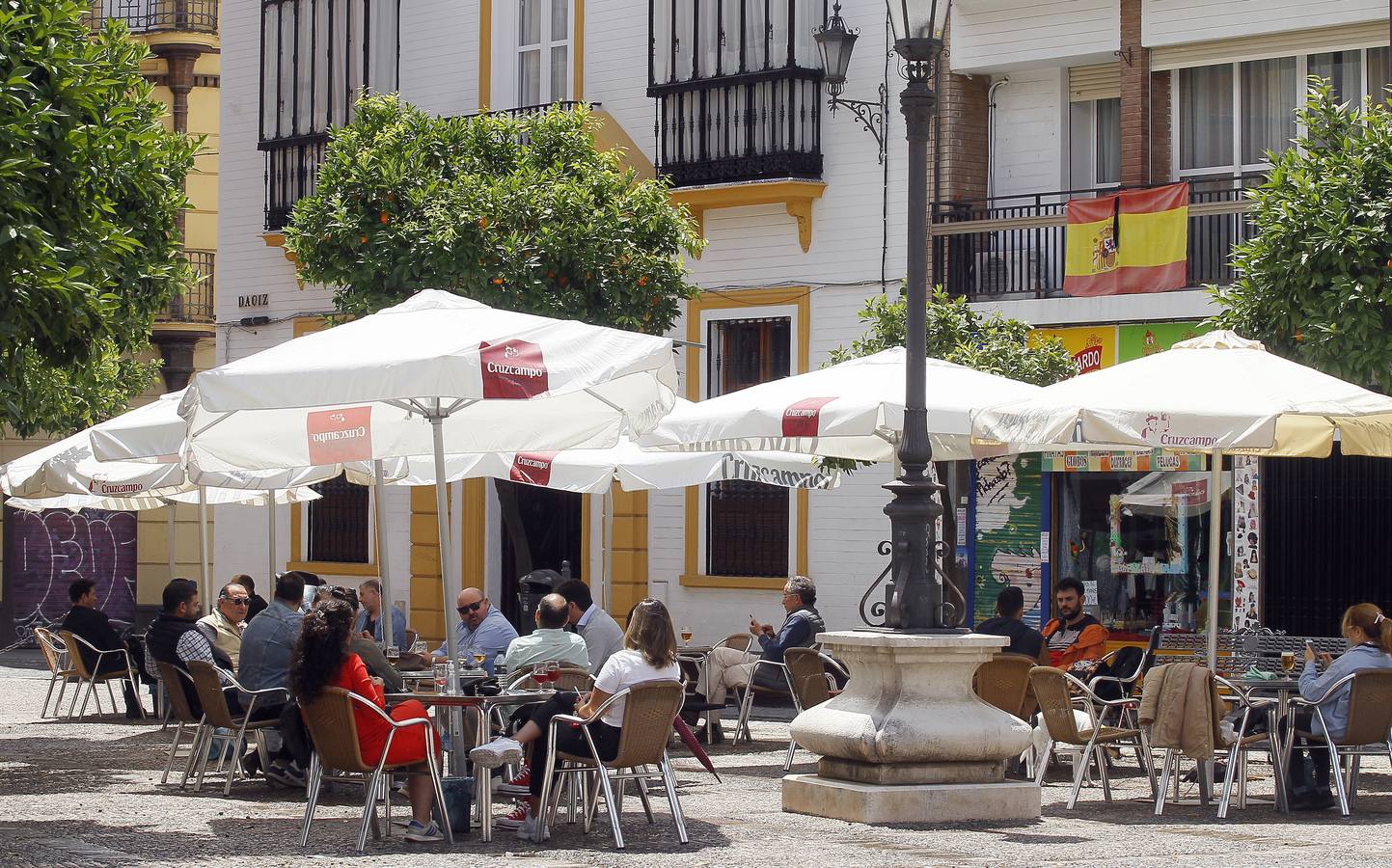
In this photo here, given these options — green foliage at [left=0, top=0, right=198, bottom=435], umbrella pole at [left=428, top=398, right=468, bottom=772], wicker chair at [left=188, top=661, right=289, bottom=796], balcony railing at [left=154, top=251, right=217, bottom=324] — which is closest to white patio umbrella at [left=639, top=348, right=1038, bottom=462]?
umbrella pole at [left=428, top=398, right=468, bottom=772]

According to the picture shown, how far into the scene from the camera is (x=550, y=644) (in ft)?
40.7

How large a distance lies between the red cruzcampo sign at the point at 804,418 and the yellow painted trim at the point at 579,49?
1181 centimetres

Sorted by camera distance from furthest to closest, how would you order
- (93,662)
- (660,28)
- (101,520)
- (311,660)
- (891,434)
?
(101,520) < (660,28) < (93,662) < (891,434) < (311,660)

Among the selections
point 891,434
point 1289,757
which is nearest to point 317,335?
point 891,434

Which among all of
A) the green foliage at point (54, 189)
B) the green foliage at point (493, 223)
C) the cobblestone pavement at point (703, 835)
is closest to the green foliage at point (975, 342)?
the green foliage at point (493, 223)

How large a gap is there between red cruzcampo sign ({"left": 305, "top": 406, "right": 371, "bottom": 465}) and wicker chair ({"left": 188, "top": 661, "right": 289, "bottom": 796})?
141 centimetres

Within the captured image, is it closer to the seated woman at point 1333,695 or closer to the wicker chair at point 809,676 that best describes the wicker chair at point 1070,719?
the seated woman at point 1333,695

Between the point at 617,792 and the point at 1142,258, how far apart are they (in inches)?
421

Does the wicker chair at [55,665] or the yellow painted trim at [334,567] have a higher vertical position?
the yellow painted trim at [334,567]

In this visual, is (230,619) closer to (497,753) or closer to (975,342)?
(497,753)

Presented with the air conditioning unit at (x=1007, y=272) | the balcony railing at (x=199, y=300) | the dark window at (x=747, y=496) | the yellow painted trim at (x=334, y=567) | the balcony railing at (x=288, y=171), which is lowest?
the yellow painted trim at (x=334, y=567)

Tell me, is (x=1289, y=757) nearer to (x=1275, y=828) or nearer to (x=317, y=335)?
(x=1275, y=828)

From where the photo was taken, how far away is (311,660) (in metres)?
10.4

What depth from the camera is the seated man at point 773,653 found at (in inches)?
623
